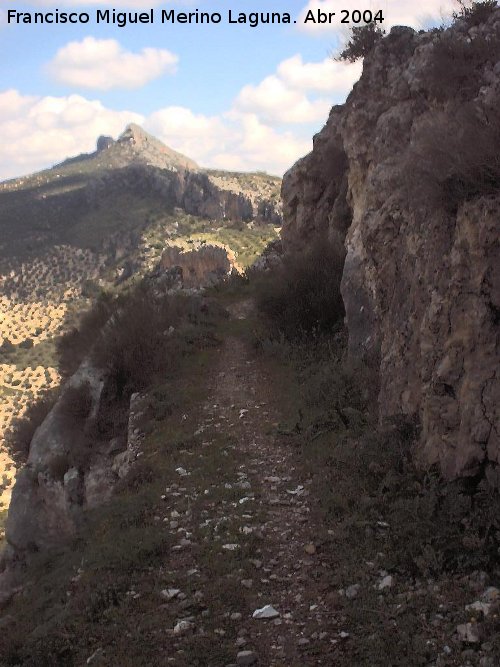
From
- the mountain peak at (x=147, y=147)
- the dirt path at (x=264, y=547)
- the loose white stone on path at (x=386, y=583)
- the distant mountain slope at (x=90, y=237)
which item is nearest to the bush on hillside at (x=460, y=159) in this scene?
the loose white stone on path at (x=386, y=583)

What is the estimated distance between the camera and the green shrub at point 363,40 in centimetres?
1507

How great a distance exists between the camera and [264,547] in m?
6.09

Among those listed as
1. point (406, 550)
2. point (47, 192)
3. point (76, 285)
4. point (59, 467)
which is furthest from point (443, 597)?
point (47, 192)

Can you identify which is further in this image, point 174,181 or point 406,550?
point 174,181

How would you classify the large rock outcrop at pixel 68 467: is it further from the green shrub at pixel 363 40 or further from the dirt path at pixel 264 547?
the green shrub at pixel 363 40

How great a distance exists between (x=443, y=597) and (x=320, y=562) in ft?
4.52

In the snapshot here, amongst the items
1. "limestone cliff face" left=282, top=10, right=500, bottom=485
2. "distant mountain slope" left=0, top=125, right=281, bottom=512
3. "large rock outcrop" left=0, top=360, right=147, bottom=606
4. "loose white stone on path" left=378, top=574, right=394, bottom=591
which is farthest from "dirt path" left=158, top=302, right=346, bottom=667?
"distant mountain slope" left=0, top=125, right=281, bottom=512

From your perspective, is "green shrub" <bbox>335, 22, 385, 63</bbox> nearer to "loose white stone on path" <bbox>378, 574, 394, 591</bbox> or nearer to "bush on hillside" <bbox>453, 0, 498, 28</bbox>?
"bush on hillside" <bbox>453, 0, 498, 28</bbox>

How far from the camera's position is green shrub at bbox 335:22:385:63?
15070 mm

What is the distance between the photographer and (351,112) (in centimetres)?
1452

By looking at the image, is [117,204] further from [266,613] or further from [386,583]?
[386,583]

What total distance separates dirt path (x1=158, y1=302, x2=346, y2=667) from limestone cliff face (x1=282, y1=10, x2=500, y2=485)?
5.46 ft

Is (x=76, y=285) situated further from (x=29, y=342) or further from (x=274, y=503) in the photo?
(x=274, y=503)

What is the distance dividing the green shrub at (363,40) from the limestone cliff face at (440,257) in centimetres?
391
